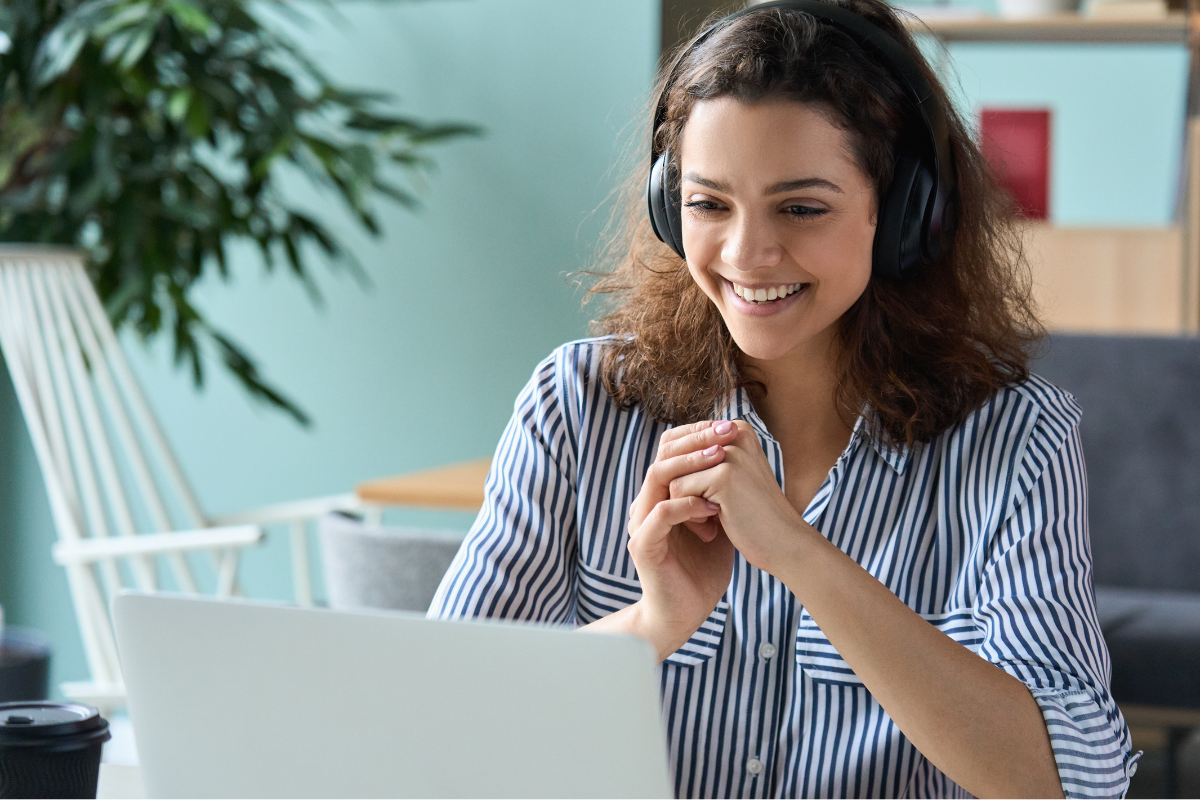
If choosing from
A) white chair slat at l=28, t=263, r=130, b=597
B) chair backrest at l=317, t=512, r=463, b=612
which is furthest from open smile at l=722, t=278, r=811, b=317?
white chair slat at l=28, t=263, r=130, b=597

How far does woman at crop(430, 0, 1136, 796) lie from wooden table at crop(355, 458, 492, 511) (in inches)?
32.7

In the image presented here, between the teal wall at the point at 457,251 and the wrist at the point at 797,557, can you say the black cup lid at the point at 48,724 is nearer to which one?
the wrist at the point at 797,557

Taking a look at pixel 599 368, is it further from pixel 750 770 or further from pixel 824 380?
pixel 750 770

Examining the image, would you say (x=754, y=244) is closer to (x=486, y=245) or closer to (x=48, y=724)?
(x=48, y=724)

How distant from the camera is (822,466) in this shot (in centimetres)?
102

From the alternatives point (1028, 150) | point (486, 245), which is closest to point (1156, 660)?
point (1028, 150)

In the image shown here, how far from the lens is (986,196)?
3.44 ft

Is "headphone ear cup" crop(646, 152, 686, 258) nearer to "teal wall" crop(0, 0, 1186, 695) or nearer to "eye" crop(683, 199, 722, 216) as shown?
"eye" crop(683, 199, 722, 216)

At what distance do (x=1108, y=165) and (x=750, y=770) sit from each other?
6.80 feet

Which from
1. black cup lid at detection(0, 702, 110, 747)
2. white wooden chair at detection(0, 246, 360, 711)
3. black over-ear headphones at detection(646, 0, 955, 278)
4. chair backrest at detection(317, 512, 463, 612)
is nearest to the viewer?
black cup lid at detection(0, 702, 110, 747)

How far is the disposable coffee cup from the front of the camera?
0.61 meters

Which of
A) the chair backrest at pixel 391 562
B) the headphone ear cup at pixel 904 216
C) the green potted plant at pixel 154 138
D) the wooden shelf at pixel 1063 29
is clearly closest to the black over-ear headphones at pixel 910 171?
the headphone ear cup at pixel 904 216

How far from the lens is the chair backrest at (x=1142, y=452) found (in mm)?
2227

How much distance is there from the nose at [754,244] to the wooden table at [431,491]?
101 centimetres
